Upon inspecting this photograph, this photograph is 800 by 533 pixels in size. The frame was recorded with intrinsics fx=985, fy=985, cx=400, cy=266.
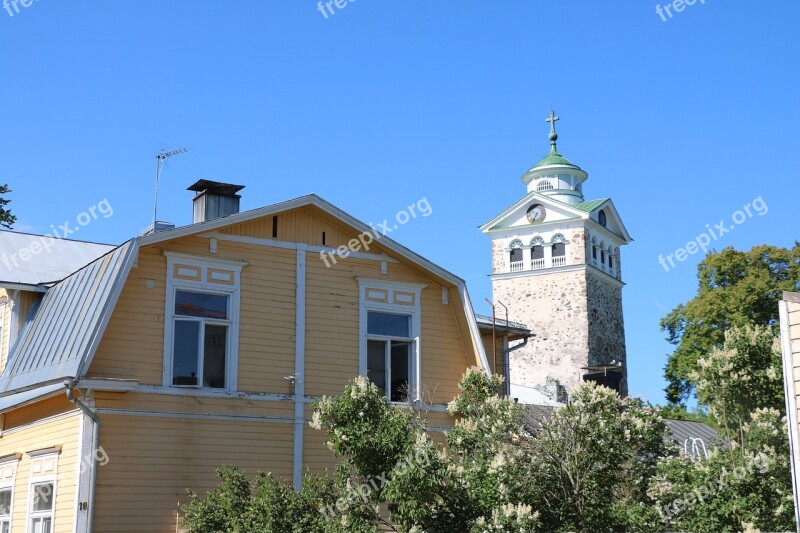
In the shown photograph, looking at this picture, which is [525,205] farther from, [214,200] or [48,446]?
[48,446]

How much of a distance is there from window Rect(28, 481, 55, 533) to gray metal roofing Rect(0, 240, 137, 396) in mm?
1636

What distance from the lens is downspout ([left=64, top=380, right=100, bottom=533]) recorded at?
1435 centimetres

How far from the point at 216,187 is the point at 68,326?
4.23 metres

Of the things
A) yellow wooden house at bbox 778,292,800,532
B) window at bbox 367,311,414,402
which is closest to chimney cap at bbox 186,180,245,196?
window at bbox 367,311,414,402

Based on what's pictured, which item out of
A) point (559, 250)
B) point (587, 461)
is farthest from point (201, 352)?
point (559, 250)

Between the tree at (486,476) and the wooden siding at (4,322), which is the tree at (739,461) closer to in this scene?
the tree at (486,476)

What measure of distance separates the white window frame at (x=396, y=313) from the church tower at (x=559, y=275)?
41.2m

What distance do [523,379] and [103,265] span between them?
46727 mm

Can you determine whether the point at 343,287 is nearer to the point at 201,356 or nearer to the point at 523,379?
the point at 201,356

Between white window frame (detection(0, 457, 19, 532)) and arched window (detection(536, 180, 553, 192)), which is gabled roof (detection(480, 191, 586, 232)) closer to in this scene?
arched window (detection(536, 180, 553, 192))

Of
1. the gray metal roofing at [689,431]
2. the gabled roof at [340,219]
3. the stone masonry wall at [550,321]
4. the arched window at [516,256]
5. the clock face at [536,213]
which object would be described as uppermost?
the clock face at [536,213]

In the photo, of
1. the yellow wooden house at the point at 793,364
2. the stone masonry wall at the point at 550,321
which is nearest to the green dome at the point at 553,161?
the stone masonry wall at the point at 550,321

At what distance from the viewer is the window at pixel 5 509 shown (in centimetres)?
1707

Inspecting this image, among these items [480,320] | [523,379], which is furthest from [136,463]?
[523,379]
